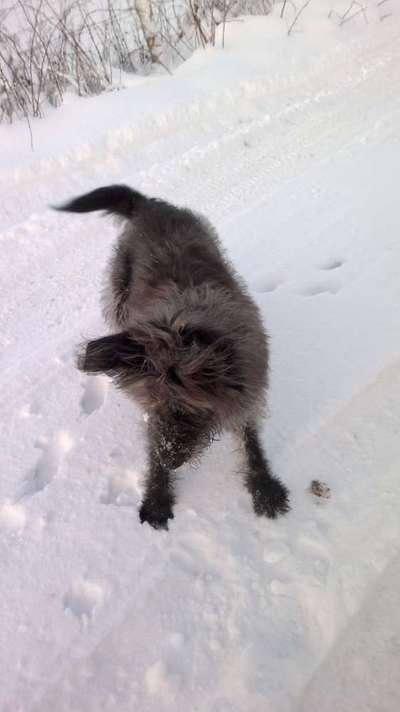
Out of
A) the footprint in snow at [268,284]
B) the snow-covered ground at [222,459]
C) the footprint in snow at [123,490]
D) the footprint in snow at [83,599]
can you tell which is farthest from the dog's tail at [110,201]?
the footprint in snow at [83,599]

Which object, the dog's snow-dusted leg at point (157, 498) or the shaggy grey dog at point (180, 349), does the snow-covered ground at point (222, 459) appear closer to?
the dog's snow-dusted leg at point (157, 498)

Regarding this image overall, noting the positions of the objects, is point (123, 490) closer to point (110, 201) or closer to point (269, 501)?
point (269, 501)

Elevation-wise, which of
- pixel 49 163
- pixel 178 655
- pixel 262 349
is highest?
pixel 49 163

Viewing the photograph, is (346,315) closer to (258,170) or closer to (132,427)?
(132,427)

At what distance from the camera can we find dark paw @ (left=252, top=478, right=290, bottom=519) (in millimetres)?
2285

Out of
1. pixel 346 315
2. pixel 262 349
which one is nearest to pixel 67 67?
pixel 346 315

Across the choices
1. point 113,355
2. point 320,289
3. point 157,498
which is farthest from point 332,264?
point 113,355

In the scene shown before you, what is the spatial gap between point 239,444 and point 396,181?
295 centimetres

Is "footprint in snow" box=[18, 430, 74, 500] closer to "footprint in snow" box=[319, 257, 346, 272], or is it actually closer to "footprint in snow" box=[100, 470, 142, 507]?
"footprint in snow" box=[100, 470, 142, 507]

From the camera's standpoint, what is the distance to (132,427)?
275 centimetres

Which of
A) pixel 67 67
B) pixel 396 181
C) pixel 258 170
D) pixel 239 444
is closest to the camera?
pixel 239 444

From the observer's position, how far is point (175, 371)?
173 cm

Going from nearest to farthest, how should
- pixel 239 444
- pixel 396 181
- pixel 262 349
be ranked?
pixel 262 349
pixel 239 444
pixel 396 181

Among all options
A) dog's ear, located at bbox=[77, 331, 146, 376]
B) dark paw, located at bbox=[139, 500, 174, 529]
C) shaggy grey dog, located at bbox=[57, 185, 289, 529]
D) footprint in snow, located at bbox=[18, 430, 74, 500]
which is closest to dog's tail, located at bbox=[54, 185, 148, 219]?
shaggy grey dog, located at bbox=[57, 185, 289, 529]
